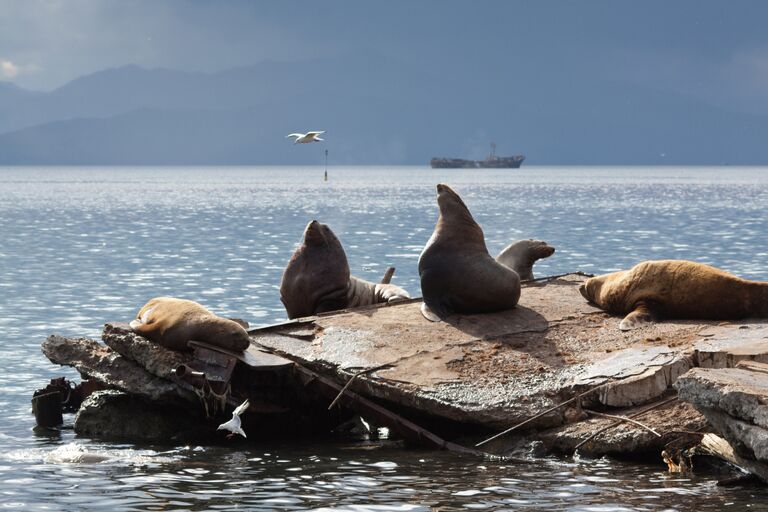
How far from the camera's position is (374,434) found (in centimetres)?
1139

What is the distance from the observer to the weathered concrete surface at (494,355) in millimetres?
10211

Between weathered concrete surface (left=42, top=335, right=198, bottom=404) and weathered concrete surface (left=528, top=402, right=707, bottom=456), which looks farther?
weathered concrete surface (left=42, top=335, right=198, bottom=404)

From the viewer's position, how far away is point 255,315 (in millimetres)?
21281

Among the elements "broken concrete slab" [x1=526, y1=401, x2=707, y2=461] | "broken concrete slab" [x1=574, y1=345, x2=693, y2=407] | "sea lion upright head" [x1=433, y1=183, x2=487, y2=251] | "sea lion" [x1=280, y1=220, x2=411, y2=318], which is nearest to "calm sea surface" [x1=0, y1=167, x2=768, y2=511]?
"broken concrete slab" [x1=526, y1=401, x2=707, y2=461]

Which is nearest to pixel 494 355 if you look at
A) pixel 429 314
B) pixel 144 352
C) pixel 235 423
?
pixel 429 314

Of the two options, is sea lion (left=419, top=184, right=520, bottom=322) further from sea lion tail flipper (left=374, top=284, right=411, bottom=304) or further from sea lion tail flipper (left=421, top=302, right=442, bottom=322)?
sea lion tail flipper (left=374, top=284, right=411, bottom=304)

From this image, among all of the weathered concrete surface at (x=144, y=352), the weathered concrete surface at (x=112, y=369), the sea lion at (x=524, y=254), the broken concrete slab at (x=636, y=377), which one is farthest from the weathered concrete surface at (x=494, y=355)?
the sea lion at (x=524, y=254)

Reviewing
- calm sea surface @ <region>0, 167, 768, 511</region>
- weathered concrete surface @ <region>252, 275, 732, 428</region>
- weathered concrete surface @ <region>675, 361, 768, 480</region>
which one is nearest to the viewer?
weathered concrete surface @ <region>675, 361, 768, 480</region>

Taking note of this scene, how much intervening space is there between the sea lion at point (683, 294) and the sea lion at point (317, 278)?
286 centimetres

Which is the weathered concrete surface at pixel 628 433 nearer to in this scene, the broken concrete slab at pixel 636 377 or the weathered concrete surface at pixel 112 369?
the broken concrete slab at pixel 636 377

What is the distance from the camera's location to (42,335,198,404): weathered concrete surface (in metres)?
11.0

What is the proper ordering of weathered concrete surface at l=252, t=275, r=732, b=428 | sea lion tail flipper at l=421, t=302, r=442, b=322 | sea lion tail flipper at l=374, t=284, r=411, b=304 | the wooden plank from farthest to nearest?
1. sea lion tail flipper at l=374, t=284, r=411, b=304
2. sea lion tail flipper at l=421, t=302, r=442, b=322
3. the wooden plank
4. weathered concrete surface at l=252, t=275, r=732, b=428

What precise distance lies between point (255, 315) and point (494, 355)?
10642 mm

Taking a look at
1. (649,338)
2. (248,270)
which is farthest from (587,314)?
(248,270)
